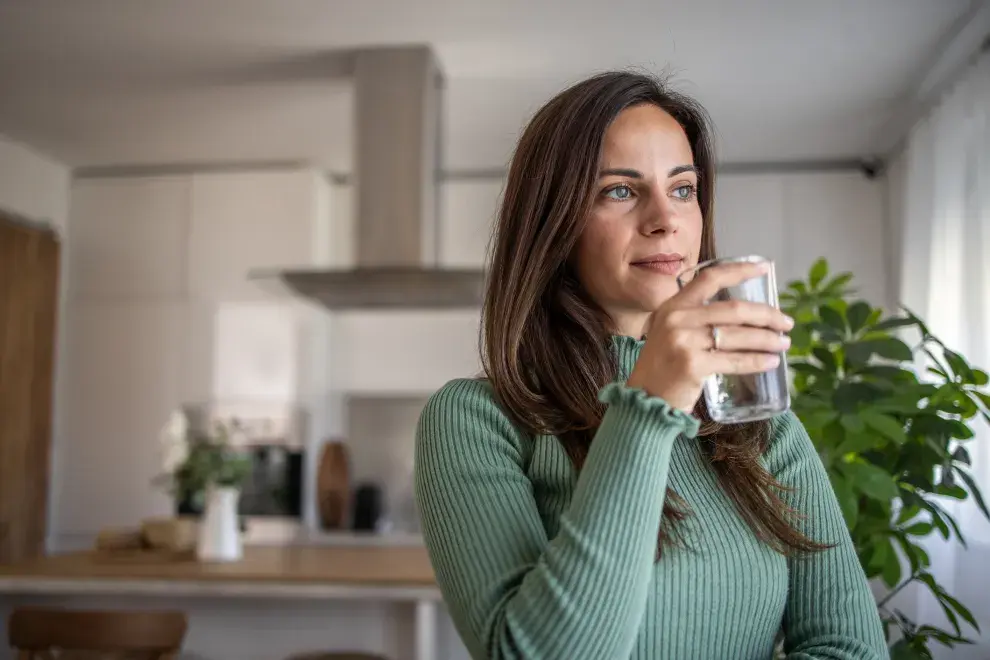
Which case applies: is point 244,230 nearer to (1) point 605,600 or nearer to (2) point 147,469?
(2) point 147,469

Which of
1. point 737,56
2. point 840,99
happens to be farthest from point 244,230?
point 840,99

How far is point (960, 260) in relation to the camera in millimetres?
3447

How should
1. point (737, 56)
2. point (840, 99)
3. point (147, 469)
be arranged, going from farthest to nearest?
point (147, 469)
point (840, 99)
point (737, 56)

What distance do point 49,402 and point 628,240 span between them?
463cm

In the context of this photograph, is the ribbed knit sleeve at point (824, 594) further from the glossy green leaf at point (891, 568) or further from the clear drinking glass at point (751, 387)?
the glossy green leaf at point (891, 568)

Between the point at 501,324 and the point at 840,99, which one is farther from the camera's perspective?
the point at 840,99

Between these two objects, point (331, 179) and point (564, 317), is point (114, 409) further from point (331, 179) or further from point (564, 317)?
point (564, 317)

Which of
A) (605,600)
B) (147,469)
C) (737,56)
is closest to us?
(605,600)

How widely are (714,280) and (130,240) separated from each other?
15.6 ft

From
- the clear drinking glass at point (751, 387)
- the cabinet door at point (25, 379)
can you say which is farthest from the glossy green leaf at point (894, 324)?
the cabinet door at point (25, 379)

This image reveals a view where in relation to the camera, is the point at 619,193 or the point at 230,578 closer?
the point at 619,193

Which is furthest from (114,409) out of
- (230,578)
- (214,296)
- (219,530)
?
(230,578)

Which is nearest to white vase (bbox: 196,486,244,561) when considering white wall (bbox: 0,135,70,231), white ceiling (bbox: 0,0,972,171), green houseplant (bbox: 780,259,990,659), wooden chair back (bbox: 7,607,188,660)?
wooden chair back (bbox: 7,607,188,660)

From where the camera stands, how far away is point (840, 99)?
13.3 feet
